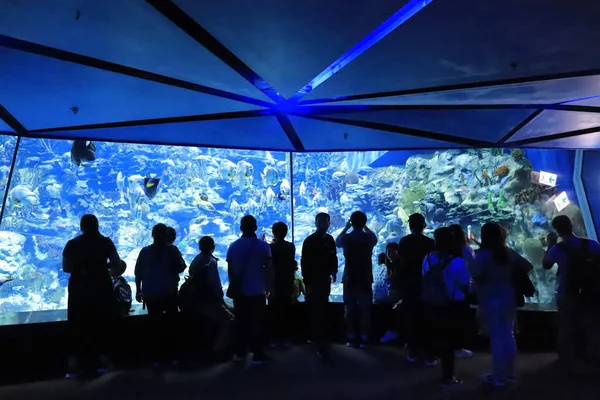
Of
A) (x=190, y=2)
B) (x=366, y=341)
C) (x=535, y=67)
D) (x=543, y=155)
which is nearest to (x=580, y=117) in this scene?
(x=535, y=67)

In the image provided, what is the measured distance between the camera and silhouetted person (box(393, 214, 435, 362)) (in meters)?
4.61

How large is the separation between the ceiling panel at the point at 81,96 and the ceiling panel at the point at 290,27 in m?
1.52

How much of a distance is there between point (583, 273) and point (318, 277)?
287 cm

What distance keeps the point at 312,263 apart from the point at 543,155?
51.1ft

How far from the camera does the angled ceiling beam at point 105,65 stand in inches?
141

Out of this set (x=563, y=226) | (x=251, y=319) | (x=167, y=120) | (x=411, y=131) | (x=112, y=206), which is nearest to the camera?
(x=563, y=226)

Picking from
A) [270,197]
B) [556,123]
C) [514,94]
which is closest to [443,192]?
[270,197]

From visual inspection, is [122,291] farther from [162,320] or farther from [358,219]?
[358,219]

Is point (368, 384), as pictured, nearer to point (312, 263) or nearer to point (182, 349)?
point (312, 263)

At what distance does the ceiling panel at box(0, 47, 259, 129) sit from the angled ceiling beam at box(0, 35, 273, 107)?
0.36ft

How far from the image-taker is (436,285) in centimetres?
378

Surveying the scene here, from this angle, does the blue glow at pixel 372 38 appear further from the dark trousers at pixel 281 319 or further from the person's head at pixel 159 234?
the dark trousers at pixel 281 319

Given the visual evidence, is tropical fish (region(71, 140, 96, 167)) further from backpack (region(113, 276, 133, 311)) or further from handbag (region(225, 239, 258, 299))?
handbag (region(225, 239, 258, 299))

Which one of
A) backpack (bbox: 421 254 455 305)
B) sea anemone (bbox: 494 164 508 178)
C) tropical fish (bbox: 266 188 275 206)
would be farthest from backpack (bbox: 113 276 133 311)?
sea anemone (bbox: 494 164 508 178)
